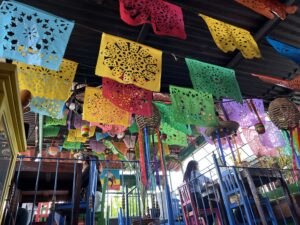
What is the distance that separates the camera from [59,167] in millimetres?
2420

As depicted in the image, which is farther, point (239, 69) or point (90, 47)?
point (239, 69)

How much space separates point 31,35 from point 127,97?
1.19 m

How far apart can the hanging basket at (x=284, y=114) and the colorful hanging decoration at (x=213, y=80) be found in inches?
37.8

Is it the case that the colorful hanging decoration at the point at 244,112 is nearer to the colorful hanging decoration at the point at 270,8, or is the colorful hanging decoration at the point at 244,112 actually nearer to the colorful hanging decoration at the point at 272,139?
the colorful hanging decoration at the point at 272,139

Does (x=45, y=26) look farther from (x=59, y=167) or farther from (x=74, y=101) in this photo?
(x=74, y=101)

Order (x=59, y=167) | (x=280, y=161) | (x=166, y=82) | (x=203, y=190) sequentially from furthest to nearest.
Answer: (x=280, y=161)
(x=166, y=82)
(x=203, y=190)
(x=59, y=167)

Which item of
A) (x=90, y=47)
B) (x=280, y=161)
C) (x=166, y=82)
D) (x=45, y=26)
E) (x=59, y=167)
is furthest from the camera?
(x=280, y=161)

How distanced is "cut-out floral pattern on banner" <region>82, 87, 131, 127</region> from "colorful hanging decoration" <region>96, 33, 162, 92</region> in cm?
82

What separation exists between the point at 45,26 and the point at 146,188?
1973 mm

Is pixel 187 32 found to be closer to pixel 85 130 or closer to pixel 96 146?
pixel 85 130

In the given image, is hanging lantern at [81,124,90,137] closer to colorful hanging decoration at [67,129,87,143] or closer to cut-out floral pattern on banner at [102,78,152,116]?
colorful hanging decoration at [67,129,87,143]

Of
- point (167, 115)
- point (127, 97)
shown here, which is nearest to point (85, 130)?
point (167, 115)

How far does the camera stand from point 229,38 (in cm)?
276

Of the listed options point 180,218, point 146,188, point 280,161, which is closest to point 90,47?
point 146,188
